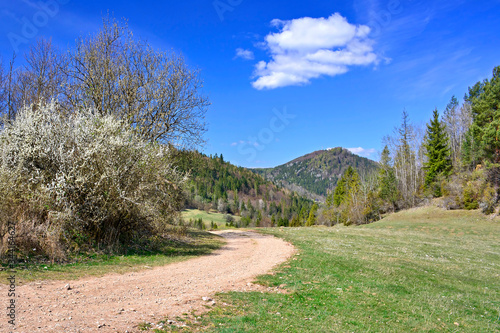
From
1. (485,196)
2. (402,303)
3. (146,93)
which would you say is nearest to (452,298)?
(402,303)

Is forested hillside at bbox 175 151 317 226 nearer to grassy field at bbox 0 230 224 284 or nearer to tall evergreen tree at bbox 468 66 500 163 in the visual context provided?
tall evergreen tree at bbox 468 66 500 163

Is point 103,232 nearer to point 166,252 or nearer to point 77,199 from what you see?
point 77,199

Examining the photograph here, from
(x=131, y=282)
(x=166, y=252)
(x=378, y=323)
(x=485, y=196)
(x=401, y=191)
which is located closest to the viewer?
(x=378, y=323)

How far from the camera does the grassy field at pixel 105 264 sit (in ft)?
26.9

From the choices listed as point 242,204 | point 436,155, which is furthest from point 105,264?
point 242,204

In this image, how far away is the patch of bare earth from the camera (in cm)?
510

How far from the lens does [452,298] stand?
9.85 meters

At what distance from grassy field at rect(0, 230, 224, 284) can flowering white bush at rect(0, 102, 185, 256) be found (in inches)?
40.7

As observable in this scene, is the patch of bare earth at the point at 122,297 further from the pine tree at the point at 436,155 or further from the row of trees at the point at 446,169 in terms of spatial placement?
the pine tree at the point at 436,155

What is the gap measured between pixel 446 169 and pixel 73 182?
61.0 metres

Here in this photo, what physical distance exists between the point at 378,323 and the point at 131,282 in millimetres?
6556

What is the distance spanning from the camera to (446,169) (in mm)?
54844

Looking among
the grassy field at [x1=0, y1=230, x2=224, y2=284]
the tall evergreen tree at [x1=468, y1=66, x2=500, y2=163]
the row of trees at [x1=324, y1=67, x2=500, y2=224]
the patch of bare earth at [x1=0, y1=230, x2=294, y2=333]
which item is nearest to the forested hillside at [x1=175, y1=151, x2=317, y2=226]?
the row of trees at [x1=324, y1=67, x2=500, y2=224]

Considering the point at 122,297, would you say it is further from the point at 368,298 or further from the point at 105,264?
the point at 368,298
